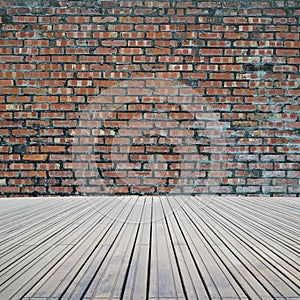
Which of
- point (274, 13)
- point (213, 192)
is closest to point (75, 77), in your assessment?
point (213, 192)

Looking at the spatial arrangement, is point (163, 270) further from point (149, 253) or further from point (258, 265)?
point (258, 265)

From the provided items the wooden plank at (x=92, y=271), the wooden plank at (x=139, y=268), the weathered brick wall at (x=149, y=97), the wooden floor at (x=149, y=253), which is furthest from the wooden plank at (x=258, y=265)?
the weathered brick wall at (x=149, y=97)

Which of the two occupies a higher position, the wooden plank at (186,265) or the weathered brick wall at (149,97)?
the weathered brick wall at (149,97)

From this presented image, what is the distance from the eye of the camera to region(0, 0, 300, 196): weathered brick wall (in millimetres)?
3209

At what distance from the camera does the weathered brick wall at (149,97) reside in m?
3.21

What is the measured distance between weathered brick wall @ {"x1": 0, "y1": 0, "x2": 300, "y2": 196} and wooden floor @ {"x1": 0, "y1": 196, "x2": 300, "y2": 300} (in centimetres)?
68

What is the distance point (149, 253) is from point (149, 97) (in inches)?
79.2

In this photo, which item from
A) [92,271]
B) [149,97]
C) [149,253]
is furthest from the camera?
[149,97]

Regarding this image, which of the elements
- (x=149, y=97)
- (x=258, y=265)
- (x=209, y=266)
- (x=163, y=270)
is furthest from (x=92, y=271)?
(x=149, y=97)

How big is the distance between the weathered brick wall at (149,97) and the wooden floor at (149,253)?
26.9 inches

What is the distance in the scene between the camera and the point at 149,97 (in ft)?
10.7

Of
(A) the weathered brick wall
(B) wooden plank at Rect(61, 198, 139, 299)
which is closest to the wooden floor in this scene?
(B) wooden plank at Rect(61, 198, 139, 299)

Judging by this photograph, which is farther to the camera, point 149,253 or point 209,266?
point 149,253

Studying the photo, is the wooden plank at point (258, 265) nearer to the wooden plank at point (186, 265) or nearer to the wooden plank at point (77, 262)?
the wooden plank at point (186, 265)
